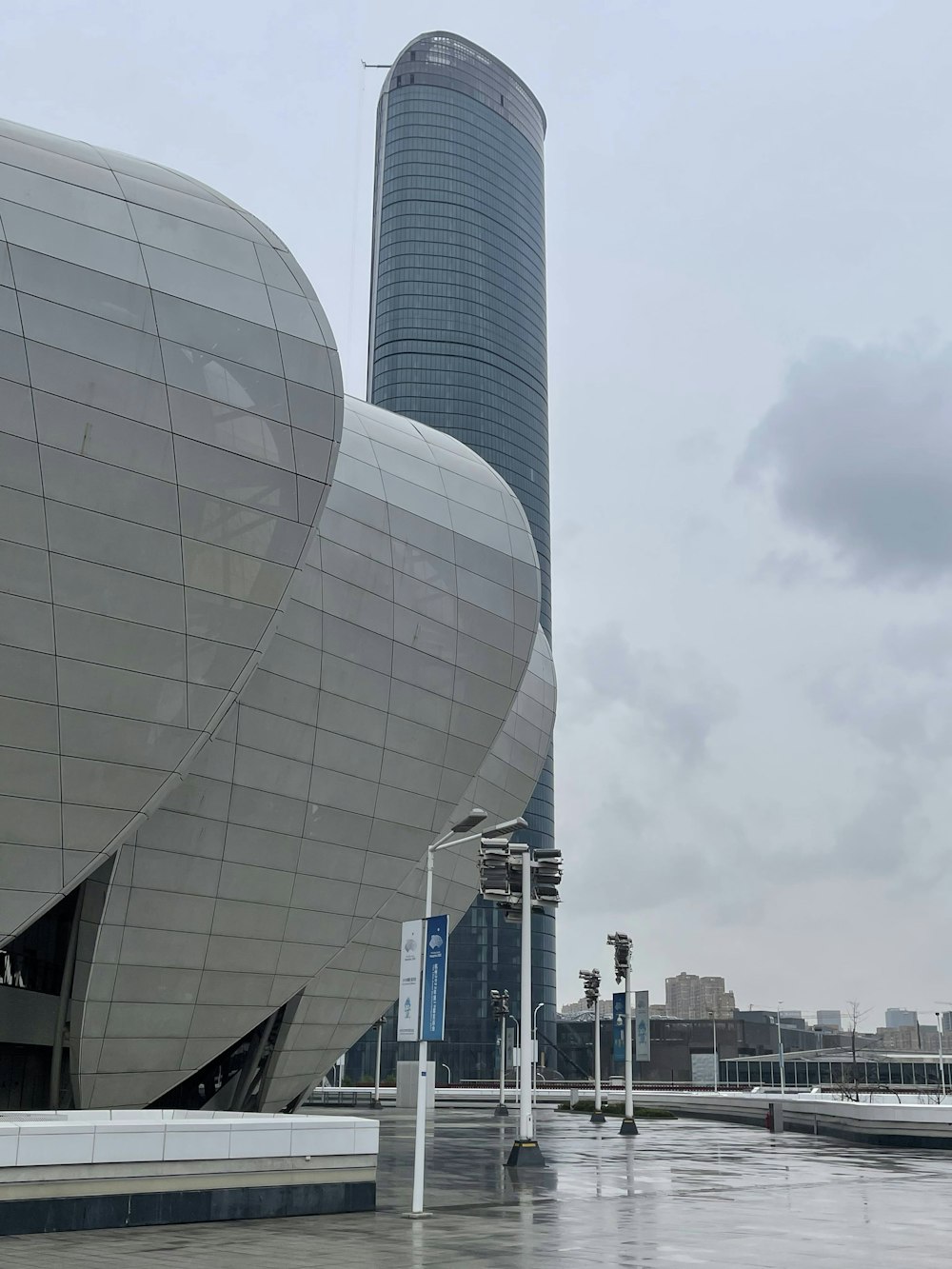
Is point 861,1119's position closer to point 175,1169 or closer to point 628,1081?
point 628,1081

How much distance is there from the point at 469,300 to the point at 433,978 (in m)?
157

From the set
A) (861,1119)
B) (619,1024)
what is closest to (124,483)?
(861,1119)

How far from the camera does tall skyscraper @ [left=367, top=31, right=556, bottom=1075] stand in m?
Result: 154

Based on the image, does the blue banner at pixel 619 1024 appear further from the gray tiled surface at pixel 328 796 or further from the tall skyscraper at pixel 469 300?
the tall skyscraper at pixel 469 300

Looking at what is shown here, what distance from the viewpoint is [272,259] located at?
29891 millimetres

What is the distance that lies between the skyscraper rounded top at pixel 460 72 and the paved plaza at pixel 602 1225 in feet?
581

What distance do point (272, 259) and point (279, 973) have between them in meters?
20.0

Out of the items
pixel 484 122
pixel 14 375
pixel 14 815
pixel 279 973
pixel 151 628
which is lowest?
pixel 279 973

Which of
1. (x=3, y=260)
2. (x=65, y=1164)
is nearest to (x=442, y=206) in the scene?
(x=3, y=260)

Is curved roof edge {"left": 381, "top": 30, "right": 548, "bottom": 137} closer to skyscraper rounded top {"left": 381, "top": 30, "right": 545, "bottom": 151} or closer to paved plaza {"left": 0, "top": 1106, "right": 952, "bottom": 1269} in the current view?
skyscraper rounded top {"left": 381, "top": 30, "right": 545, "bottom": 151}

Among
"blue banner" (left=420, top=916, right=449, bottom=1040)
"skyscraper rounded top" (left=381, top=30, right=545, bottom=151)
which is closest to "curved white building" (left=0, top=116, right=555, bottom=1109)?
"blue banner" (left=420, top=916, right=449, bottom=1040)

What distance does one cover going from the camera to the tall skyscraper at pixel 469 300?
153750mm

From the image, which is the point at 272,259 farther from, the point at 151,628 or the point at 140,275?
the point at 151,628

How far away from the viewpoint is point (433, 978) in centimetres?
2003
